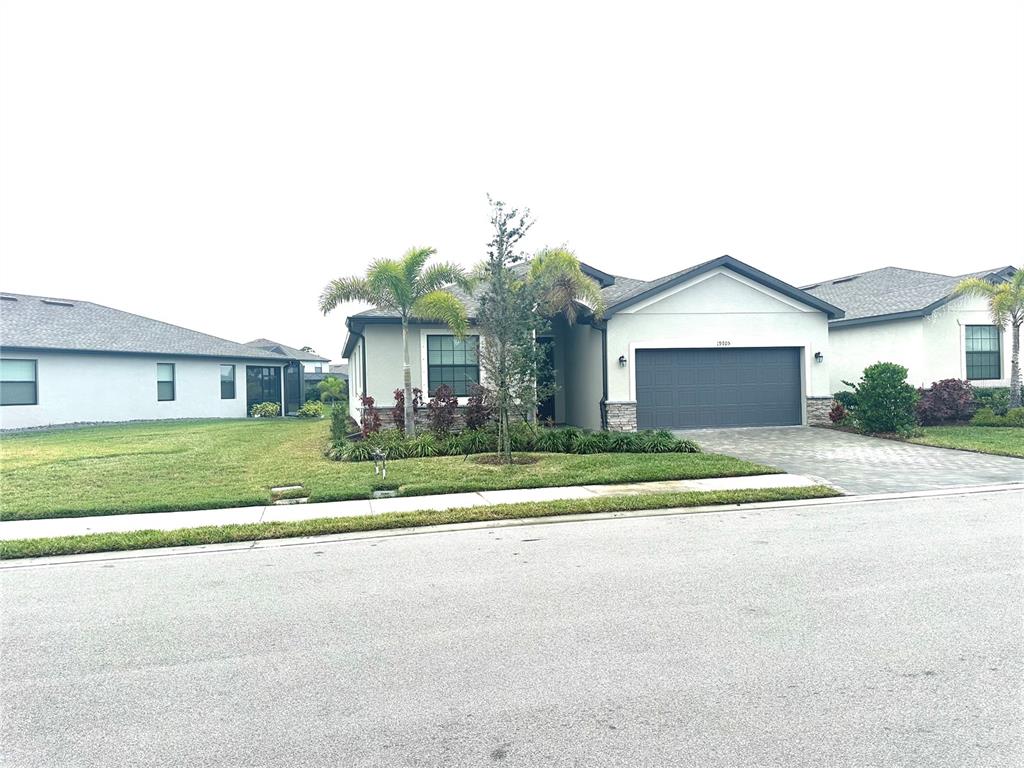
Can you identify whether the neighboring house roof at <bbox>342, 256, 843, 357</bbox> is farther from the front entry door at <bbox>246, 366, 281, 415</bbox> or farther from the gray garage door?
the front entry door at <bbox>246, 366, 281, 415</bbox>

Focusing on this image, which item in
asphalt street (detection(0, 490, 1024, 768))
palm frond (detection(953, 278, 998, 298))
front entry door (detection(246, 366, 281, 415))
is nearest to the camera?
asphalt street (detection(0, 490, 1024, 768))

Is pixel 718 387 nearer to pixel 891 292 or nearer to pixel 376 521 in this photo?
pixel 891 292

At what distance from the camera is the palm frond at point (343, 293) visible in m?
15.4

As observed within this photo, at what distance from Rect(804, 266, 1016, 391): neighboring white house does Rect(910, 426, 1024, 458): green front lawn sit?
244 cm

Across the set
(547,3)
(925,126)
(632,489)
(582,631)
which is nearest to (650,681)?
(582,631)

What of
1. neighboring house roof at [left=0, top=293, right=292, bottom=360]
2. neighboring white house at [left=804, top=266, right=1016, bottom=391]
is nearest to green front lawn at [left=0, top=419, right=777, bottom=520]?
neighboring house roof at [left=0, top=293, right=292, bottom=360]

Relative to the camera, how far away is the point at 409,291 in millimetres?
14977

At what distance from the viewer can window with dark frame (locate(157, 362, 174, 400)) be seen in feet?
83.5

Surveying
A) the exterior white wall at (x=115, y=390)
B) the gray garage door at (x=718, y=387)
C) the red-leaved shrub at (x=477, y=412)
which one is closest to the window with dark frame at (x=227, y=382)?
the exterior white wall at (x=115, y=390)

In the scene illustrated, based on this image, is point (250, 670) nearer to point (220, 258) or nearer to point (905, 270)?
point (905, 270)

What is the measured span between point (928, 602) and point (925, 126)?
15188 millimetres

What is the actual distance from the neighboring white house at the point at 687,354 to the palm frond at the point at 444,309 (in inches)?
71.7

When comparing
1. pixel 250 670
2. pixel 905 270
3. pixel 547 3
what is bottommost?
pixel 250 670

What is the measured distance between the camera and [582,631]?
4555 mm
